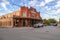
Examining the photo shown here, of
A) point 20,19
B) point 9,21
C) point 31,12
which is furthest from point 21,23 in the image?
point 31,12

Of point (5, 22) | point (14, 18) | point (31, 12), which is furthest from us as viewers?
point (31, 12)

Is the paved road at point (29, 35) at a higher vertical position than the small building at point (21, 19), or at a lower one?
lower

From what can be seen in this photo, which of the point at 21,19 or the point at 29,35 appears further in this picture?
the point at 21,19

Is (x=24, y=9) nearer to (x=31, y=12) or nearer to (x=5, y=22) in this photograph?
(x=31, y=12)

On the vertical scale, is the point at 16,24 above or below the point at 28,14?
below

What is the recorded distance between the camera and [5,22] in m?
51.9

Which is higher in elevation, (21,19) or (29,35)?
(21,19)

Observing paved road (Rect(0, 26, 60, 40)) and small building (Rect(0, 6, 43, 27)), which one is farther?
small building (Rect(0, 6, 43, 27))

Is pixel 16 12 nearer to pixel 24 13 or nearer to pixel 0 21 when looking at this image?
pixel 24 13

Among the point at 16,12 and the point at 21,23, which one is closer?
the point at 21,23

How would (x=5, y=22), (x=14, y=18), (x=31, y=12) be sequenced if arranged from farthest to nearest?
(x=31, y=12), (x=5, y=22), (x=14, y=18)

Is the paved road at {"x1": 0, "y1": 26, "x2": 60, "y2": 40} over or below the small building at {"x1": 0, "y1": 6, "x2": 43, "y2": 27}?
below

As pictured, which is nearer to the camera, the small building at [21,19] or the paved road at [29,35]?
the paved road at [29,35]

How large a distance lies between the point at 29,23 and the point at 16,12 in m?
7.82
